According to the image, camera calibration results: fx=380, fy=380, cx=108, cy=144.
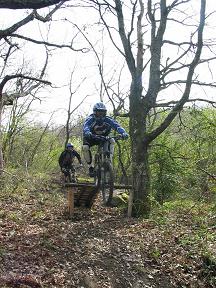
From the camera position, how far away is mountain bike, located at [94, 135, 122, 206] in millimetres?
9208

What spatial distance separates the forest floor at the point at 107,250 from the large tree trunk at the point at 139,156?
1.76 feet

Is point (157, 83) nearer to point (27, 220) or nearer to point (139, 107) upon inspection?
point (139, 107)

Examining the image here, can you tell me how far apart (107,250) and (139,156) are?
12.7 ft

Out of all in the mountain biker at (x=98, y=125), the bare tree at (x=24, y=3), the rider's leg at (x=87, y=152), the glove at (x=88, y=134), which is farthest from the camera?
the rider's leg at (x=87, y=152)

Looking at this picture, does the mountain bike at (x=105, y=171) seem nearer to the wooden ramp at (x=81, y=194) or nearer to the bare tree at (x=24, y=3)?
the wooden ramp at (x=81, y=194)

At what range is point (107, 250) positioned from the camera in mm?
7469

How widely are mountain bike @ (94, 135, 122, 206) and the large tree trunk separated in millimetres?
1347

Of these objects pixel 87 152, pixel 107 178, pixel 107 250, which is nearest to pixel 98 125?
pixel 87 152

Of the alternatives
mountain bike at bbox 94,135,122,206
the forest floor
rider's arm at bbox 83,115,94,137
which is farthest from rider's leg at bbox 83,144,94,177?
the forest floor

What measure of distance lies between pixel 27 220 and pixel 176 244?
377cm

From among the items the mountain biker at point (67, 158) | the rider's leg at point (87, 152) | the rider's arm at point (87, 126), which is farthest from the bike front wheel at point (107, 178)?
the mountain biker at point (67, 158)

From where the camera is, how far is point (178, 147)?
693 inches

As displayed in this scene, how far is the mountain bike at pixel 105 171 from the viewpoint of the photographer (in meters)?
9.21

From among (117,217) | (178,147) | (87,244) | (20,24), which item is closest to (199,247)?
(87,244)
